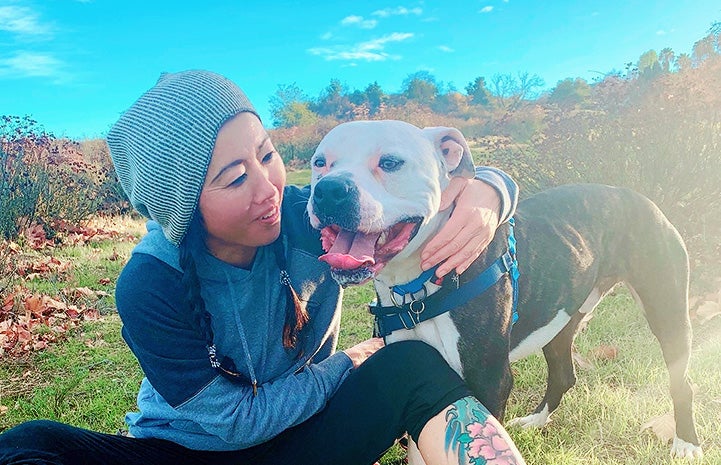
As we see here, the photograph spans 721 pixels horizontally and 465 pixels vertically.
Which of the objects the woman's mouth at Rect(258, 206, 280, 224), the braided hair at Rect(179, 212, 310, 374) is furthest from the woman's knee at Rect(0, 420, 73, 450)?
the woman's mouth at Rect(258, 206, 280, 224)

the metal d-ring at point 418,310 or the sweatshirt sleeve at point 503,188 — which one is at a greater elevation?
the sweatshirt sleeve at point 503,188

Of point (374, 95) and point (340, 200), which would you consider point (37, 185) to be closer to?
point (340, 200)

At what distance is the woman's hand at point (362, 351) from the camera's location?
2.47m

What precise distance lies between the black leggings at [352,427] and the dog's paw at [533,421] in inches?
46.7

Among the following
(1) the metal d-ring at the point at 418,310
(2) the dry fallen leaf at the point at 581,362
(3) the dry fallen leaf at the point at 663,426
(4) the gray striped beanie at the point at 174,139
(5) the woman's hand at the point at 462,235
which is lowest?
(3) the dry fallen leaf at the point at 663,426

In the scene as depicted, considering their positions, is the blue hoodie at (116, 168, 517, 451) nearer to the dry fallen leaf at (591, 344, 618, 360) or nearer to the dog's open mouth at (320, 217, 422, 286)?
the dog's open mouth at (320, 217, 422, 286)

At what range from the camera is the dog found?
2029 millimetres

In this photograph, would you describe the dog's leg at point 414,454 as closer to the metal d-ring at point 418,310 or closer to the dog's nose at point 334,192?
the metal d-ring at point 418,310

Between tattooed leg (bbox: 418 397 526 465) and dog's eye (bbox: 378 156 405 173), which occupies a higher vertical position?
dog's eye (bbox: 378 156 405 173)

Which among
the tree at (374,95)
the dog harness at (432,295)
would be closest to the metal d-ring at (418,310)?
the dog harness at (432,295)

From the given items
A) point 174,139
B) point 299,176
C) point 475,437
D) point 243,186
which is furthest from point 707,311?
point 299,176

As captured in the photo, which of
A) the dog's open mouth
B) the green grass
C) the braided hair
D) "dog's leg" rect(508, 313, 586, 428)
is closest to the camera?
the dog's open mouth

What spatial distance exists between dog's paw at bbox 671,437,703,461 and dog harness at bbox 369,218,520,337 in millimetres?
1339

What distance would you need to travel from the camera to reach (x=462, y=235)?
83.9 inches
